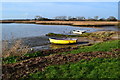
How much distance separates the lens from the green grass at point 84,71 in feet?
30.3

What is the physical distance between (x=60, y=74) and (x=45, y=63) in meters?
2.33

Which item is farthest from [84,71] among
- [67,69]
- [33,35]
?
[33,35]

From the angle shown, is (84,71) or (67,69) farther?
(67,69)

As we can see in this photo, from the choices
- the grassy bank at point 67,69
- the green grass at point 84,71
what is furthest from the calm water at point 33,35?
the green grass at point 84,71

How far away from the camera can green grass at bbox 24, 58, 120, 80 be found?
9242 millimetres

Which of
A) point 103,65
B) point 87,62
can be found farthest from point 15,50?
point 103,65

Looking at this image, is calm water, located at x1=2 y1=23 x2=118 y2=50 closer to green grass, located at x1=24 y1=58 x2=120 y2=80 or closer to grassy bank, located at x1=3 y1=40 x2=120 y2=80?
grassy bank, located at x1=3 y1=40 x2=120 y2=80

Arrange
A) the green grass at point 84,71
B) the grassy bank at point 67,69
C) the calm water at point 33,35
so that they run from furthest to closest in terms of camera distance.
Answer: the calm water at point 33,35, the grassy bank at point 67,69, the green grass at point 84,71

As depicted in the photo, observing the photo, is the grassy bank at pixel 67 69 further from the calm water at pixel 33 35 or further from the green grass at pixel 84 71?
the calm water at pixel 33 35

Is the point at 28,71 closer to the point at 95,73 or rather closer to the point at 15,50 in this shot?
the point at 95,73

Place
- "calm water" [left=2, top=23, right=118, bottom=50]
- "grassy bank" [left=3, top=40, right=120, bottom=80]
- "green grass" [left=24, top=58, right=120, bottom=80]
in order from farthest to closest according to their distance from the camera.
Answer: "calm water" [left=2, top=23, right=118, bottom=50] < "grassy bank" [left=3, top=40, right=120, bottom=80] < "green grass" [left=24, top=58, right=120, bottom=80]

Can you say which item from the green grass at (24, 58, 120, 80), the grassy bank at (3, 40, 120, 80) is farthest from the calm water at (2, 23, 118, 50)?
the green grass at (24, 58, 120, 80)

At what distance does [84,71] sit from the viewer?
9.70 metres

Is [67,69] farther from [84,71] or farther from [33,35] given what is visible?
[33,35]
